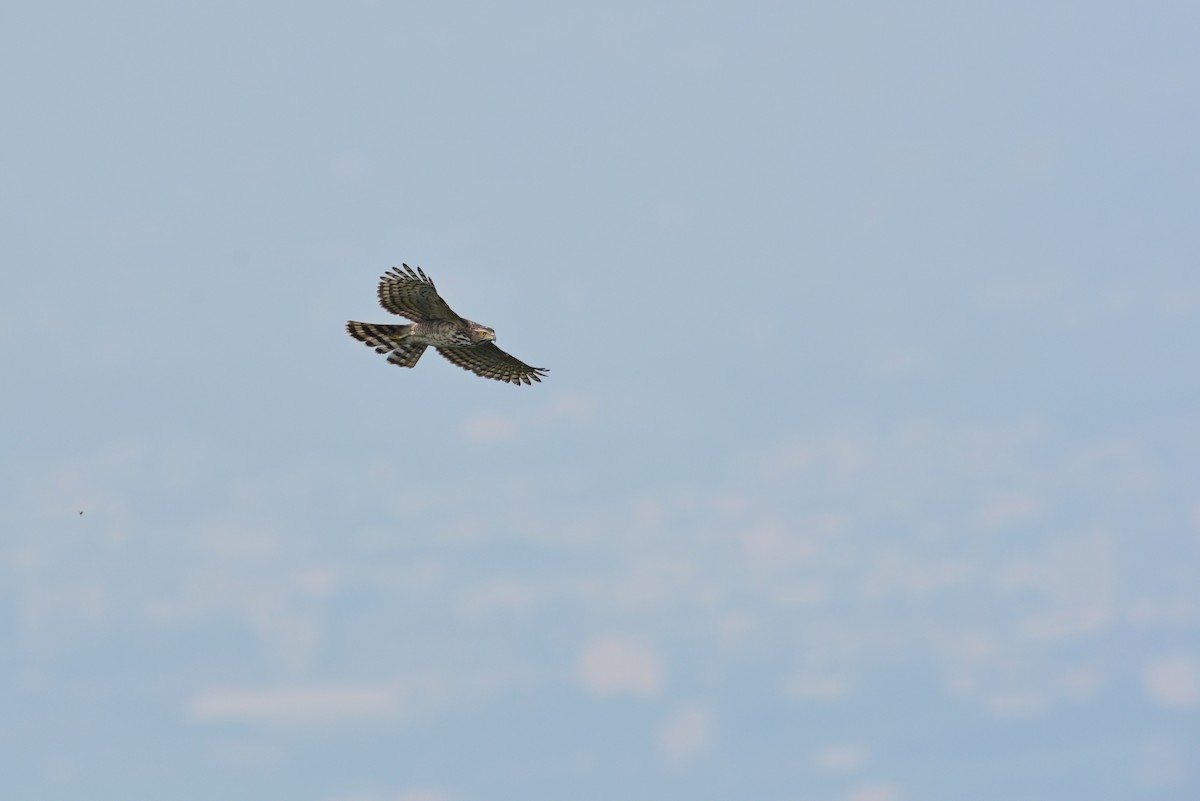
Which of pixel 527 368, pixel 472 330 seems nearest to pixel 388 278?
pixel 472 330

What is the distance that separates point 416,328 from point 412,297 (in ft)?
3.30

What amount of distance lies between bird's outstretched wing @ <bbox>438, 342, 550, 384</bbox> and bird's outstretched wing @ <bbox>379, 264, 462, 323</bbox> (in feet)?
7.35

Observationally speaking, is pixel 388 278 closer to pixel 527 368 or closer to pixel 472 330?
pixel 472 330

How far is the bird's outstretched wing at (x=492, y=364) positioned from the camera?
39.2 meters

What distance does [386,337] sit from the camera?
3722cm

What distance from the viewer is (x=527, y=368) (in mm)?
39656

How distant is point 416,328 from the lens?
122 feet

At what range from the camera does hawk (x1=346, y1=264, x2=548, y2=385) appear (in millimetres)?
35969

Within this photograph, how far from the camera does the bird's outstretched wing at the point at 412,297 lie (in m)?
35.7

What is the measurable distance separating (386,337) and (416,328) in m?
0.75

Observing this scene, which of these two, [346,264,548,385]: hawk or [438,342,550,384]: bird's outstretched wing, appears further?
[438,342,550,384]: bird's outstretched wing

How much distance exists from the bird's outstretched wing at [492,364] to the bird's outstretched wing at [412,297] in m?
2.24

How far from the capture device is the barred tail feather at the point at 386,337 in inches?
1463

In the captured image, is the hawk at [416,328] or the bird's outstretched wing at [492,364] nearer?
the hawk at [416,328]
